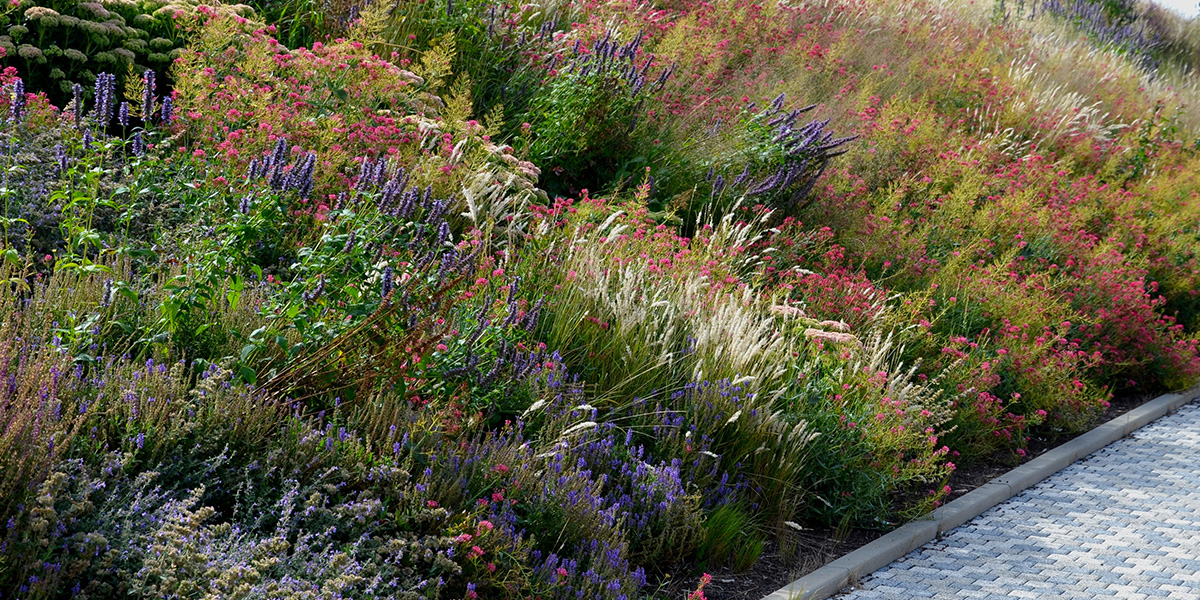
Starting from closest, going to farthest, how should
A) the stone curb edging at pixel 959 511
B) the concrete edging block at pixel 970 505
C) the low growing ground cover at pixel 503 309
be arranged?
the low growing ground cover at pixel 503 309
the stone curb edging at pixel 959 511
the concrete edging block at pixel 970 505

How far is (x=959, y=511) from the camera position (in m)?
5.90

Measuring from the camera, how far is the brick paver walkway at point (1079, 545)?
16.3 feet

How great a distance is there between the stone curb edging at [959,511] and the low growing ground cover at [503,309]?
154 millimetres

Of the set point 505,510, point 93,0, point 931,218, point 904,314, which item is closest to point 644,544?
point 505,510

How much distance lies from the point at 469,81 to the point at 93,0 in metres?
2.59

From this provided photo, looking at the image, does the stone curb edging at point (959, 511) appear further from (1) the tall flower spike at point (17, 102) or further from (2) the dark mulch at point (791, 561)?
(1) the tall flower spike at point (17, 102)

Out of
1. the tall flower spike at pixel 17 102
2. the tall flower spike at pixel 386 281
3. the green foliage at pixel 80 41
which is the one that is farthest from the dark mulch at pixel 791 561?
the green foliage at pixel 80 41

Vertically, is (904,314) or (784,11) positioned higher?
(784,11)

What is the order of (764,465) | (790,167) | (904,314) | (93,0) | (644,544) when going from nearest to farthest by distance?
A: (644,544), (764,465), (93,0), (904,314), (790,167)

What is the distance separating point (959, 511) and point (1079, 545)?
633mm

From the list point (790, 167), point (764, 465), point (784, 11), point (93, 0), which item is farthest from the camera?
point (784, 11)

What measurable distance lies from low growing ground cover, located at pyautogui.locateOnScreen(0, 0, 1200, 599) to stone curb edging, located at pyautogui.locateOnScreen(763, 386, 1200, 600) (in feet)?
0.51

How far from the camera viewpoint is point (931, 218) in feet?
30.8

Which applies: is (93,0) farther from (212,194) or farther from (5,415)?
(5,415)
